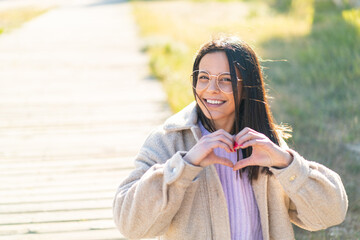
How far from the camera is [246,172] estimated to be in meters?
2.29

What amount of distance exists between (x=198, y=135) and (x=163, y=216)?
1.15 feet

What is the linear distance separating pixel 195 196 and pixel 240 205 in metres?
0.18

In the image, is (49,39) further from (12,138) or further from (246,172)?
(246,172)

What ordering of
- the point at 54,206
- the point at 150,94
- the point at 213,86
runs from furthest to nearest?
the point at 150,94 < the point at 54,206 < the point at 213,86

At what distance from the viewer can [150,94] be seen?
7.16m

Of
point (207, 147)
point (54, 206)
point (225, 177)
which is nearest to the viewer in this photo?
point (207, 147)

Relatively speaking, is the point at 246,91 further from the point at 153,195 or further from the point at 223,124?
the point at 153,195

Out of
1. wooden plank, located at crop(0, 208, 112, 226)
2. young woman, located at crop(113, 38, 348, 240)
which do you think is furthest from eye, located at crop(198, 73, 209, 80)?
wooden plank, located at crop(0, 208, 112, 226)

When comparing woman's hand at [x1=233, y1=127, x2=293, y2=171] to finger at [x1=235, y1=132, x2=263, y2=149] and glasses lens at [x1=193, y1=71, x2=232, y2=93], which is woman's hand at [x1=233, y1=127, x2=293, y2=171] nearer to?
finger at [x1=235, y1=132, x2=263, y2=149]

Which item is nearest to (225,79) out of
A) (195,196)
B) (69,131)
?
(195,196)

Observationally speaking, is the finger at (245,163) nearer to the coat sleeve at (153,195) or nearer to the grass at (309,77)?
the coat sleeve at (153,195)

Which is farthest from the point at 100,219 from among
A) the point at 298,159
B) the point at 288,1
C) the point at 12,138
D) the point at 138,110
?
the point at 288,1

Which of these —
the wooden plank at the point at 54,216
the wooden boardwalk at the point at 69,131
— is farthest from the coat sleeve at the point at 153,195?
the wooden plank at the point at 54,216

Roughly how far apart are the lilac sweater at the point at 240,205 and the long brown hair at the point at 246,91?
0.21 ft
